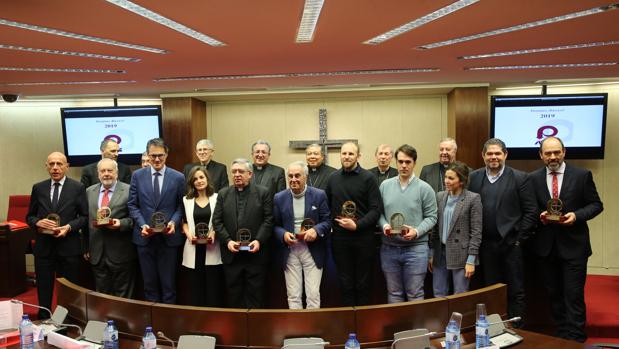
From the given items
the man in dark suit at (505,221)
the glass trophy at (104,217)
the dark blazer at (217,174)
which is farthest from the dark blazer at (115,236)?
the man in dark suit at (505,221)

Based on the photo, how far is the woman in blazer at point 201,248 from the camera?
12.5 ft

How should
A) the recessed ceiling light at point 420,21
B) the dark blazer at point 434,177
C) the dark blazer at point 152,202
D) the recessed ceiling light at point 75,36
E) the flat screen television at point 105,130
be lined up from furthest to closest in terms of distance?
the flat screen television at point 105,130, the dark blazer at point 434,177, the dark blazer at point 152,202, the recessed ceiling light at point 75,36, the recessed ceiling light at point 420,21

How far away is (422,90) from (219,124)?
3.00 metres

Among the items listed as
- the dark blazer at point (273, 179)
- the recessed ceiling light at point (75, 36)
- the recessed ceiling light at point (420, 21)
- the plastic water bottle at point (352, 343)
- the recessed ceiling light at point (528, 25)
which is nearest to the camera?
the plastic water bottle at point (352, 343)

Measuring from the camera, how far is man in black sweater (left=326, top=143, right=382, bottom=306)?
372 cm

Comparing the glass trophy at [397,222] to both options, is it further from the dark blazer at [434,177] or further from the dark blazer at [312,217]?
the dark blazer at [434,177]

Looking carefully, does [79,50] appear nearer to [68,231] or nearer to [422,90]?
[68,231]

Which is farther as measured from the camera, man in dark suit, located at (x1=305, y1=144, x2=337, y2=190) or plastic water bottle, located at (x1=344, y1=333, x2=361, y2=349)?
man in dark suit, located at (x1=305, y1=144, x2=337, y2=190)

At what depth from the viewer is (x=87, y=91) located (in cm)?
621

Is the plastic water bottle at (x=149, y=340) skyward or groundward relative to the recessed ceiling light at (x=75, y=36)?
groundward

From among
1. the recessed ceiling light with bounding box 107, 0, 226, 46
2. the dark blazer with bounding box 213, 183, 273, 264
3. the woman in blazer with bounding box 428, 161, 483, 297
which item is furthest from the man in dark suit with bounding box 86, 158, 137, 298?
the woman in blazer with bounding box 428, 161, 483, 297

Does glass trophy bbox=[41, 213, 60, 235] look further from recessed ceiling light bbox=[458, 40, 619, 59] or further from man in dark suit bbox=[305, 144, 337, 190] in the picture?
recessed ceiling light bbox=[458, 40, 619, 59]

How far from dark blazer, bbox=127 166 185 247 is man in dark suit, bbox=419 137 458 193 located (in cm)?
230

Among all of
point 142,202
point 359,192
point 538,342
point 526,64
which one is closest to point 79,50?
point 142,202
